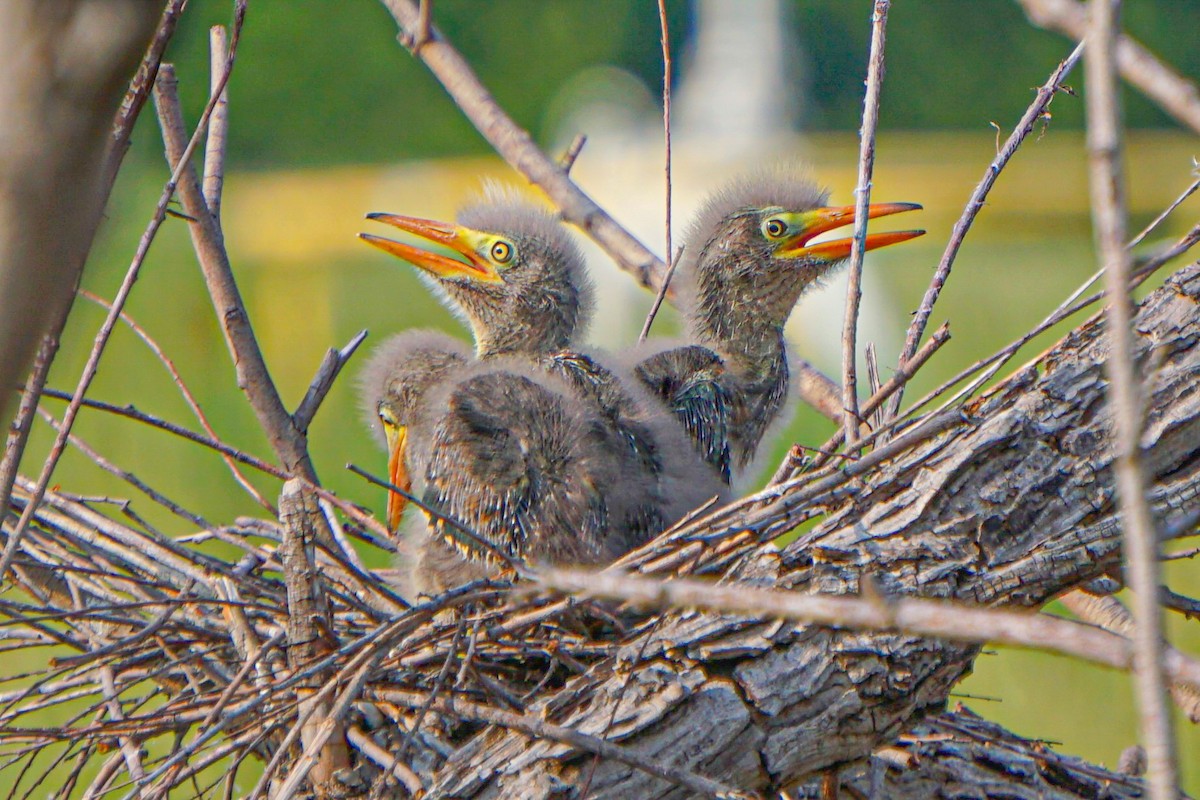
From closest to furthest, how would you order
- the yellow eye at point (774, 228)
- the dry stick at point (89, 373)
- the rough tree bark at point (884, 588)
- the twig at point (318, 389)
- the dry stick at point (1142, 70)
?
the dry stick at point (1142, 70), the dry stick at point (89, 373), the rough tree bark at point (884, 588), the twig at point (318, 389), the yellow eye at point (774, 228)

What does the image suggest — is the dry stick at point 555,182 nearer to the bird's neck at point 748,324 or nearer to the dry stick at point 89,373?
the bird's neck at point 748,324

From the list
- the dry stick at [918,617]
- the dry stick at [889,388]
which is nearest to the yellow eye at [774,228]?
the dry stick at [889,388]

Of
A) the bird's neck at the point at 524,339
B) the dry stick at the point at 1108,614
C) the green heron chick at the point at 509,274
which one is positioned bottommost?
the dry stick at the point at 1108,614

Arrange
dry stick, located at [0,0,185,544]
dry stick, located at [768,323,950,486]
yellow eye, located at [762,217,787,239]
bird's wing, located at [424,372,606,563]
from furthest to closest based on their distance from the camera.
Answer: yellow eye, located at [762,217,787,239] < bird's wing, located at [424,372,606,563] < dry stick, located at [768,323,950,486] < dry stick, located at [0,0,185,544]

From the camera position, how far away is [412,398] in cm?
242

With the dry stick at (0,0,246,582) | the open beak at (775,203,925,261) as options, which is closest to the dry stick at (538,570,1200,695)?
the dry stick at (0,0,246,582)

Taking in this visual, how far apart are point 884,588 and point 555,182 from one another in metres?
1.46

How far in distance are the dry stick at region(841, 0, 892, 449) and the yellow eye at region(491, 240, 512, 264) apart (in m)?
0.87

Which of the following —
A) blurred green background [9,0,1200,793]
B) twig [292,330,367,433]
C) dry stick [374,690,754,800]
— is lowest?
dry stick [374,690,754,800]

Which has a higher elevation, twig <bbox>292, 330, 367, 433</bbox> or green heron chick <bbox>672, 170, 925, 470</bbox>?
green heron chick <bbox>672, 170, 925, 470</bbox>

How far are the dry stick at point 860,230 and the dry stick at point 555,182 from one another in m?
0.69

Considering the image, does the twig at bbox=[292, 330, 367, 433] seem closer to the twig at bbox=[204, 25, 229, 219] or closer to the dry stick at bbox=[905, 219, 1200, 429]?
the twig at bbox=[204, 25, 229, 219]

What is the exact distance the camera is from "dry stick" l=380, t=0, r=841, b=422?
263 centimetres

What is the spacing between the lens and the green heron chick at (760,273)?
2.60 metres
